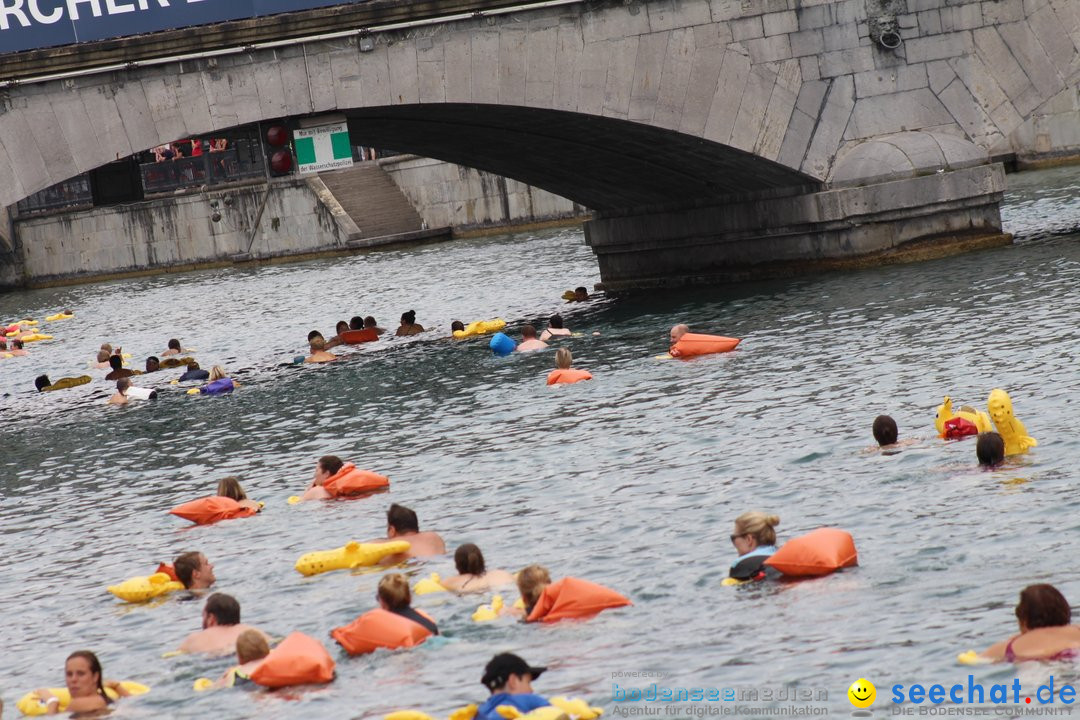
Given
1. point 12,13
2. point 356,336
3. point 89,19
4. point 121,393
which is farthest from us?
point 356,336

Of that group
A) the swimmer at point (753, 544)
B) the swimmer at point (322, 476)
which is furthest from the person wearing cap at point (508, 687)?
the swimmer at point (322, 476)

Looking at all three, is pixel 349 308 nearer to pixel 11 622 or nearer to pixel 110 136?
pixel 110 136

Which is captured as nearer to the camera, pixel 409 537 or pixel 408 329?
pixel 409 537

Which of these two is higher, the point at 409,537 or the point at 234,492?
the point at 234,492

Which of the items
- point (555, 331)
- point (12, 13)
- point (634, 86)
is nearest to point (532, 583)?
point (634, 86)

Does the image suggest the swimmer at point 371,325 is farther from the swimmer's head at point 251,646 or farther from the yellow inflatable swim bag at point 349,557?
the swimmer's head at point 251,646

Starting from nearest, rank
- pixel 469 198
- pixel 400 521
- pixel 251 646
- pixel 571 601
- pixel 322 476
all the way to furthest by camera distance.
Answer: pixel 251 646, pixel 571 601, pixel 400 521, pixel 322 476, pixel 469 198

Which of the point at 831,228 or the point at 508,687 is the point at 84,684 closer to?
the point at 508,687

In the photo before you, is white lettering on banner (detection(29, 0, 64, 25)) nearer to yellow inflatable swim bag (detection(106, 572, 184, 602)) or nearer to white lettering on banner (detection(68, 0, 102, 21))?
white lettering on banner (detection(68, 0, 102, 21))

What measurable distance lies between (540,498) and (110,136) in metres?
11.8

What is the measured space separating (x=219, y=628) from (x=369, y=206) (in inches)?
2177

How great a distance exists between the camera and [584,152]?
3269 cm

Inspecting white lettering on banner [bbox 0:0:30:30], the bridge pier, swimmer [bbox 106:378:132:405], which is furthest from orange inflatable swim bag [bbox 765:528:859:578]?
swimmer [bbox 106:378:132:405]

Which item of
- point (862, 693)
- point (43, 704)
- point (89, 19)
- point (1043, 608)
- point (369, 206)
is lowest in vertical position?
point (862, 693)
